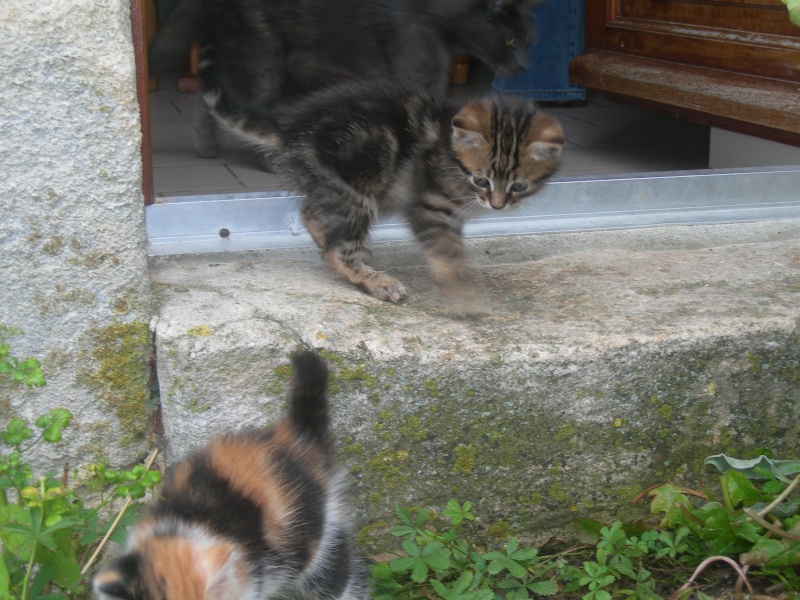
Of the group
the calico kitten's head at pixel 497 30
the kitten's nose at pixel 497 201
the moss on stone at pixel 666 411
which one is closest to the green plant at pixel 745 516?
the moss on stone at pixel 666 411

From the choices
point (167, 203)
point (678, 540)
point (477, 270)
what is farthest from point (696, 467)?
point (167, 203)

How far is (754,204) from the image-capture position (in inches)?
128

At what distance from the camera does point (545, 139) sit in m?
2.72

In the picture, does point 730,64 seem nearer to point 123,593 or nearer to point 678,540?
point 678,540

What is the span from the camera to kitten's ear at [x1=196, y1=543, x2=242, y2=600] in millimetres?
1546

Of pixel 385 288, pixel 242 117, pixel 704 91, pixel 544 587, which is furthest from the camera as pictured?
pixel 704 91

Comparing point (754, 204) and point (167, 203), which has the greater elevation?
point (167, 203)

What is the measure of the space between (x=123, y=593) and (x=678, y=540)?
4.48ft

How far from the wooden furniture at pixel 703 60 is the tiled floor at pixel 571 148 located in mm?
285

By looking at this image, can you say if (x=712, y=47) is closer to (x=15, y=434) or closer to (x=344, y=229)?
(x=344, y=229)

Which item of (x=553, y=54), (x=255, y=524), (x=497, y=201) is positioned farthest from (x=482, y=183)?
(x=553, y=54)

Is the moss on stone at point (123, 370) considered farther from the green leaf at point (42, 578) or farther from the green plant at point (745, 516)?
the green plant at point (745, 516)

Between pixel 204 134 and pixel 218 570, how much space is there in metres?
2.97

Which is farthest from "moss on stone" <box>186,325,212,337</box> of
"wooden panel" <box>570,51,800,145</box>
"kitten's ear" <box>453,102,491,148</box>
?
"wooden panel" <box>570,51,800,145</box>
